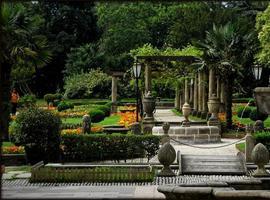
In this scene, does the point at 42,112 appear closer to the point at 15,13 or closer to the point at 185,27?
the point at 15,13

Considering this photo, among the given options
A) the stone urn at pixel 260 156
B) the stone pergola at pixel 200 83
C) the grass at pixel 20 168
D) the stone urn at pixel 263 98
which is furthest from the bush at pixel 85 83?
the stone urn at pixel 263 98

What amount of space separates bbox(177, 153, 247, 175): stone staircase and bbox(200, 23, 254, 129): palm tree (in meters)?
11.1

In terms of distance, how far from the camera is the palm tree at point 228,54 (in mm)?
27172

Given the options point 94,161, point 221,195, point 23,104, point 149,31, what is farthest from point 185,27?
point 221,195

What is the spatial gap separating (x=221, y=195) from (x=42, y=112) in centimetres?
1169

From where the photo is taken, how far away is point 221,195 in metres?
7.35

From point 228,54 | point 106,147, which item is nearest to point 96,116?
point 228,54

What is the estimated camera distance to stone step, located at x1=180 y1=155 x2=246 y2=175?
1538 centimetres

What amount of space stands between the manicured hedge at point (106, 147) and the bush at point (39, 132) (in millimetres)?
677

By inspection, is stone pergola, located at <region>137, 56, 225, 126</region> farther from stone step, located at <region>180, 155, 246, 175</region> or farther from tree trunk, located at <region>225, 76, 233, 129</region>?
stone step, located at <region>180, 155, 246, 175</region>

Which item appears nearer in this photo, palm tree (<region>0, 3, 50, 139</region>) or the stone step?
the stone step

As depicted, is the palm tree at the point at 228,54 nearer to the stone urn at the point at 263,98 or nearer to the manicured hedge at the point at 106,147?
the manicured hedge at the point at 106,147

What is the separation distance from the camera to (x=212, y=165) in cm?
1584

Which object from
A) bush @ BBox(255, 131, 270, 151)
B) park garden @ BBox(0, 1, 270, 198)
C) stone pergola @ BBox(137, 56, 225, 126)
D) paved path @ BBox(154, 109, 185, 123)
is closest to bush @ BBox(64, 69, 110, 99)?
park garden @ BBox(0, 1, 270, 198)
